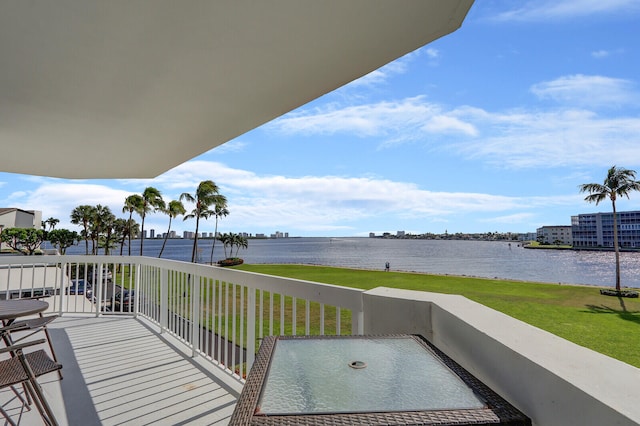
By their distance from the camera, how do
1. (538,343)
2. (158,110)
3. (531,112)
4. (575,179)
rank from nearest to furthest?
1. (538,343)
2. (158,110)
3. (531,112)
4. (575,179)

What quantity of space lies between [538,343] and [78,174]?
6694mm

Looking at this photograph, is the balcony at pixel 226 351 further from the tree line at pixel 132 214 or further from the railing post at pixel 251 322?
the tree line at pixel 132 214

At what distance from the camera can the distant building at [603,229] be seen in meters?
43.1

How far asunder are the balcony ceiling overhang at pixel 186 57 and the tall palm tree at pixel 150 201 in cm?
3678

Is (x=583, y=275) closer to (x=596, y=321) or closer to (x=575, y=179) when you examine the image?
(x=575, y=179)

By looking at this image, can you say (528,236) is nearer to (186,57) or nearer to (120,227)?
(120,227)

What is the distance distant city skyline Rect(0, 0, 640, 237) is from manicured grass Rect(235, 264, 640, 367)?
9.45m

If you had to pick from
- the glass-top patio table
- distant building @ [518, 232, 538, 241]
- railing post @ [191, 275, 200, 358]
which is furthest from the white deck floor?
distant building @ [518, 232, 538, 241]

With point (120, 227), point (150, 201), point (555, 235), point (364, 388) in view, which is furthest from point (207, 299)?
point (555, 235)

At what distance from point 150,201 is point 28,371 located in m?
39.6

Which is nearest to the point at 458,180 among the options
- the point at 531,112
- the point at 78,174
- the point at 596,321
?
the point at 531,112

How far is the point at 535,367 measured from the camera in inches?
29.0

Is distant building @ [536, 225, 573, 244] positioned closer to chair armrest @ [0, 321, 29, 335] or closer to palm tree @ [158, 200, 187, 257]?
palm tree @ [158, 200, 187, 257]

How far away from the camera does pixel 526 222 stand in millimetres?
43250
